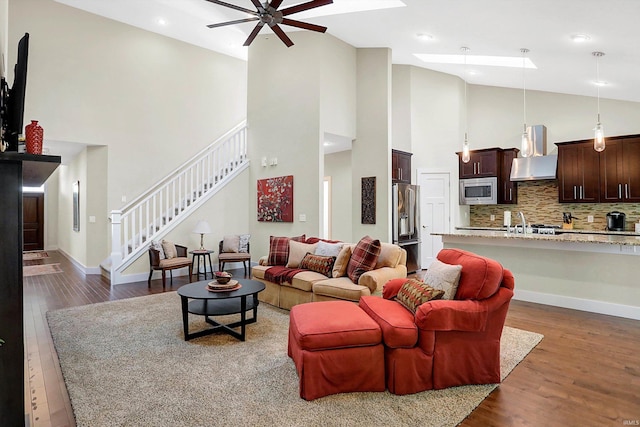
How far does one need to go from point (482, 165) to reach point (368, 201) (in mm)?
2785

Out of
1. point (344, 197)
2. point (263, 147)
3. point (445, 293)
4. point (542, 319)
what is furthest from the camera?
point (344, 197)

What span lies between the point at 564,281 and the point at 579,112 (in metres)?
3.95

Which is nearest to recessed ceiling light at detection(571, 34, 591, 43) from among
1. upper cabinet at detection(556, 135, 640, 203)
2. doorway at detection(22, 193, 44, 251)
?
upper cabinet at detection(556, 135, 640, 203)

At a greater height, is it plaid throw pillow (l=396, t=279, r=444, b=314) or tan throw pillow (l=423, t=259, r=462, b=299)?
tan throw pillow (l=423, t=259, r=462, b=299)

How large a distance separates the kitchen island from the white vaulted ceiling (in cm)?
244

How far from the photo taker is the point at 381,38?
612 cm

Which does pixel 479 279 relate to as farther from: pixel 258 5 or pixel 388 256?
pixel 258 5

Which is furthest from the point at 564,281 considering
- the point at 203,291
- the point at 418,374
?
the point at 203,291

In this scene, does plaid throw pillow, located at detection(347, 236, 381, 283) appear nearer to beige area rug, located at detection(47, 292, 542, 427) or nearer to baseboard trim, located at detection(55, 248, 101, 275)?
beige area rug, located at detection(47, 292, 542, 427)

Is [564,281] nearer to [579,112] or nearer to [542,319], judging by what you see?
[542,319]

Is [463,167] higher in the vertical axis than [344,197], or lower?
higher

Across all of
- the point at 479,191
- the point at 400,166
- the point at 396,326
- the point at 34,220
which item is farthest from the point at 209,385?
the point at 34,220

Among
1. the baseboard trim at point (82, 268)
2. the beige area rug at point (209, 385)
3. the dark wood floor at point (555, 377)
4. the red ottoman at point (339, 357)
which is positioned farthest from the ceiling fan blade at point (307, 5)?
the baseboard trim at point (82, 268)

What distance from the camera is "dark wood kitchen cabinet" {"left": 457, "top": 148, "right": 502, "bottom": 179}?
736cm
